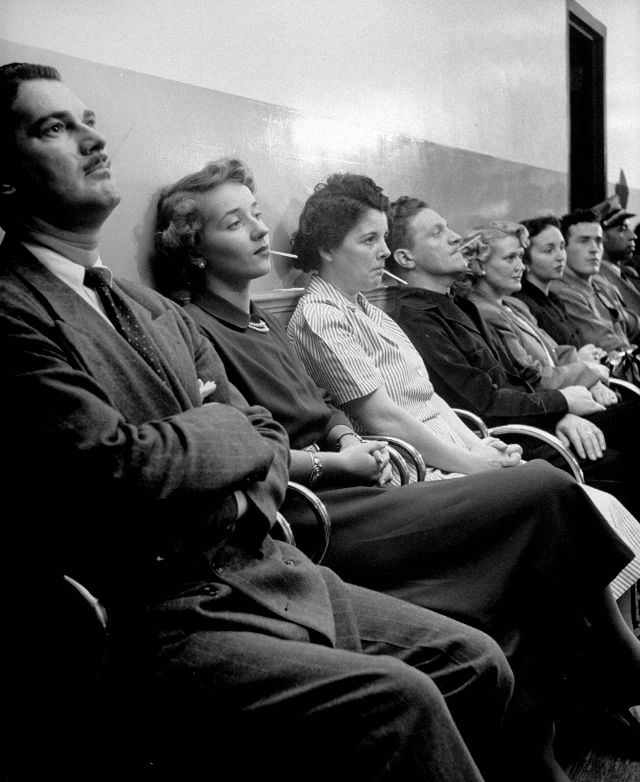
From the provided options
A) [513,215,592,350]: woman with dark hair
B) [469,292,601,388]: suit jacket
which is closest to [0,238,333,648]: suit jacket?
[469,292,601,388]: suit jacket

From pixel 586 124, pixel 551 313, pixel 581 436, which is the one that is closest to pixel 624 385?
pixel 581 436

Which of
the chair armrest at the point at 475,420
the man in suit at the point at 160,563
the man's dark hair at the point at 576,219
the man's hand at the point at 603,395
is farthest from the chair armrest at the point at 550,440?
the man's dark hair at the point at 576,219

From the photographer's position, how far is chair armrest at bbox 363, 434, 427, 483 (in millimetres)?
2520

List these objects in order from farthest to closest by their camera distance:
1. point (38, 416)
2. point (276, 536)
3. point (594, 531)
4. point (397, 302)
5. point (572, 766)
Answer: point (397, 302) → point (572, 766) → point (594, 531) → point (276, 536) → point (38, 416)

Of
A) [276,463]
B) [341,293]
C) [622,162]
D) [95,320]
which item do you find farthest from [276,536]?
[622,162]

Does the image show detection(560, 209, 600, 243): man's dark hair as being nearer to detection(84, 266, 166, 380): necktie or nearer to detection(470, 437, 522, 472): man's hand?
detection(470, 437, 522, 472): man's hand

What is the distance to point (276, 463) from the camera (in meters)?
1.72

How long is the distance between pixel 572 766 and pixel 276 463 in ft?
3.70

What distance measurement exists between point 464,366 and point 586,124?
188 inches

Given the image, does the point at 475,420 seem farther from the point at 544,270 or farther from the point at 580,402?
the point at 544,270

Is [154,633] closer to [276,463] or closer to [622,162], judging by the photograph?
[276,463]

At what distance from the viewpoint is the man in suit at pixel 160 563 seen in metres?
1.42

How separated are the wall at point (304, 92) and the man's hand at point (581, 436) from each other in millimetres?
1013

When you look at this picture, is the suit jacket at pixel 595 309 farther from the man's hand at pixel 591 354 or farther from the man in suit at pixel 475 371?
the man in suit at pixel 475 371
